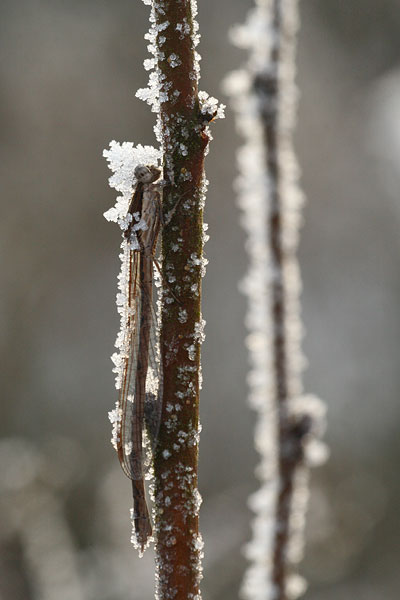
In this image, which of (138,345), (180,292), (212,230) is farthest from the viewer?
(212,230)

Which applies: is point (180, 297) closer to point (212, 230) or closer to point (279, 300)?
point (279, 300)

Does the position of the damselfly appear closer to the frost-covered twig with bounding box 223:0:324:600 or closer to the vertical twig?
the vertical twig

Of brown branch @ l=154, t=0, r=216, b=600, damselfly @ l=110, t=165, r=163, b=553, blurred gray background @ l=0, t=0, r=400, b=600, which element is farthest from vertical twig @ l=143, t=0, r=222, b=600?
blurred gray background @ l=0, t=0, r=400, b=600

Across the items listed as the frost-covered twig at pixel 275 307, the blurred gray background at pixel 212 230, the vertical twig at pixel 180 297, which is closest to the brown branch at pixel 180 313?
Answer: the vertical twig at pixel 180 297

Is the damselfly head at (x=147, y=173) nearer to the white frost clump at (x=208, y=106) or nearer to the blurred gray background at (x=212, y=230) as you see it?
the white frost clump at (x=208, y=106)

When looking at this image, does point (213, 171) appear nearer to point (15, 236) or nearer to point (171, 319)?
point (15, 236)

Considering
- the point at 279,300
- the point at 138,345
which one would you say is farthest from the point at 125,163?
the point at 279,300

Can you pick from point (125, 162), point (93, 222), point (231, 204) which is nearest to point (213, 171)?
point (231, 204)

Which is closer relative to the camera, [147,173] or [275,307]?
[275,307]
